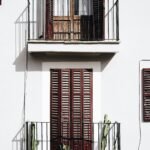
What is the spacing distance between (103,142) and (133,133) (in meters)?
0.92

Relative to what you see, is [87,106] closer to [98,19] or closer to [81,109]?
[81,109]

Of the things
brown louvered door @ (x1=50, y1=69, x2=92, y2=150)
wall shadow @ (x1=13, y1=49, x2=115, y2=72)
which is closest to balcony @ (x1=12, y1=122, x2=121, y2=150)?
brown louvered door @ (x1=50, y1=69, x2=92, y2=150)

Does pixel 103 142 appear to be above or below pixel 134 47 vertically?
below

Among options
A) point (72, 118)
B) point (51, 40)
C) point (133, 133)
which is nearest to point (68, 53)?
point (51, 40)

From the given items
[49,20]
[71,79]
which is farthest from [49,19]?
[71,79]

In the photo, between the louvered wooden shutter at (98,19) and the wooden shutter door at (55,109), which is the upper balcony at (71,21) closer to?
the louvered wooden shutter at (98,19)

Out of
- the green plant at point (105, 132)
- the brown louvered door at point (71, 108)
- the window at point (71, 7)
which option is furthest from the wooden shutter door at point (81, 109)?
the window at point (71, 7)

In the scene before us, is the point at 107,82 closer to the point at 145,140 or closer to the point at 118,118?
the point at 118,118

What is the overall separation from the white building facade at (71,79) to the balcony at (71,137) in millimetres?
26

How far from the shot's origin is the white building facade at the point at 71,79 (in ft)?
44.6

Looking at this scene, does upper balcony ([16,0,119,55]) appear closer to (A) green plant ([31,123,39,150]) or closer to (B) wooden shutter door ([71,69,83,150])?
(B) wooden shutter door ([71,69,83,150])

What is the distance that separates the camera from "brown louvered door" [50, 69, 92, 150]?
44.4 feet

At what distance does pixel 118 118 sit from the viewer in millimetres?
13773

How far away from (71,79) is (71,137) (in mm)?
1524
